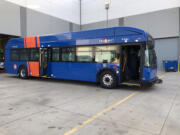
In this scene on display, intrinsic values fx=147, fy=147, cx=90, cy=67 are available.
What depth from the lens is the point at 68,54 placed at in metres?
9.41

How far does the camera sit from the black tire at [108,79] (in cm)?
779

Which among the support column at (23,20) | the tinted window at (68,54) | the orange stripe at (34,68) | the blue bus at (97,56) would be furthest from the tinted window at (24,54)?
the support column at (23,20)

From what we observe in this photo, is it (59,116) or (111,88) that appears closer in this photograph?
(59,116)

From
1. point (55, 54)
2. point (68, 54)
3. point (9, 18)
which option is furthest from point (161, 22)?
point (9, 18)

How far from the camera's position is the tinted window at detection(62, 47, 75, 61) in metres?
9.20

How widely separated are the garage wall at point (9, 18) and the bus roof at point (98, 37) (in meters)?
8.43

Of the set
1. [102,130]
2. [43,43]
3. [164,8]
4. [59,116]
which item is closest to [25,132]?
[59,116]

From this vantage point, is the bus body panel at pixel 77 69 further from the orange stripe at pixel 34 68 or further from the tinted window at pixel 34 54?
the tinted window at pixel 34 54

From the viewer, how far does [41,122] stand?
12.3 feet

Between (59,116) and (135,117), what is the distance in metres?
2.13

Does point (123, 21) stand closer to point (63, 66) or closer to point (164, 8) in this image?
point (164, 8)

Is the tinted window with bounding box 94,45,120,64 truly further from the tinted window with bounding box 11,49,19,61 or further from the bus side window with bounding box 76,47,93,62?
the tinted window with bounding box 11,49,19,61

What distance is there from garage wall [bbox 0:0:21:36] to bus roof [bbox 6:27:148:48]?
8.43 meters

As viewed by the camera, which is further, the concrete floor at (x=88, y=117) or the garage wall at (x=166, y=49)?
the garage wall at (x=166, y=49)
